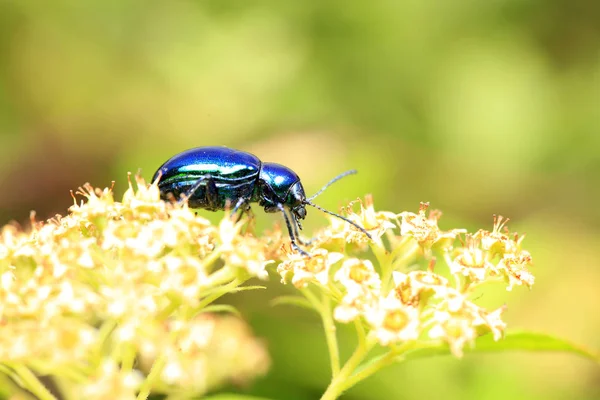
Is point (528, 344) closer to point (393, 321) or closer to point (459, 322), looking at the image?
point (459, 322)

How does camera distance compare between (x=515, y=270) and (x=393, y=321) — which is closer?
(x=393, y=321)

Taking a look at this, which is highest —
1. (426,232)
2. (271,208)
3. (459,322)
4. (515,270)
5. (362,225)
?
(271,208)

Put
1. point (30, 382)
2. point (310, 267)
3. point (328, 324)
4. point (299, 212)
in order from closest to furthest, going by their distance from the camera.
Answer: point (30, 382) < point (310, 267) < point (328, 324) < point (299, 212)

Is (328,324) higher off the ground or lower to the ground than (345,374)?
higher

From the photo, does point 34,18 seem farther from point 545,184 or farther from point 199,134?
point 545,184

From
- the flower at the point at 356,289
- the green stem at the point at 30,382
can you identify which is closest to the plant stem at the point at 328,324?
the flower at the point at 356,289

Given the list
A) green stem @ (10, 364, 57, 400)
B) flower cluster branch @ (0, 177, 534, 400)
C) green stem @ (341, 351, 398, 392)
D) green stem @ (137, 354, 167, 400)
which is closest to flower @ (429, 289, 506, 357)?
flower cluster branch @ (0, 177, 534, 400)

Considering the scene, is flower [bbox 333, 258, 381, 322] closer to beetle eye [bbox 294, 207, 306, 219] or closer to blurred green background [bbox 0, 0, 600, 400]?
beetle eye [bbox 294, 207, 306, 219]

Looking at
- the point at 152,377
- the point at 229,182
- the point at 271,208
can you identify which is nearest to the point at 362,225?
the point at 271,208
